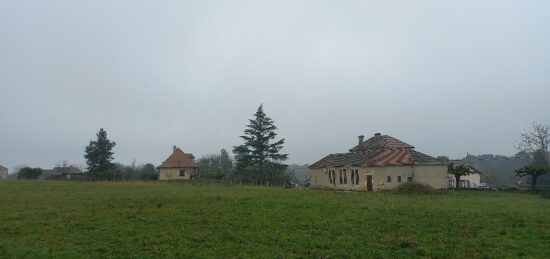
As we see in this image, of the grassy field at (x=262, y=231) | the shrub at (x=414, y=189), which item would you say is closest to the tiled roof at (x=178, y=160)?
the shrub at (x=414, y=189)

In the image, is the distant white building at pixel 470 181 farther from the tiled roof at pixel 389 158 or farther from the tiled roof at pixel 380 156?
the tiled roof at pixel 389 158

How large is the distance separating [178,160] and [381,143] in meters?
36.6

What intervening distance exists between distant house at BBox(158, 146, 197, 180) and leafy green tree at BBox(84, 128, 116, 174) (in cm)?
848

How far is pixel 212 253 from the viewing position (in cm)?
1300

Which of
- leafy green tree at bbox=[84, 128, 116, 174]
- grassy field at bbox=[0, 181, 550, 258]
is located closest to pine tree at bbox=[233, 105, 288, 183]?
leafy green tree at bbox=[84, 128, 116, 174]

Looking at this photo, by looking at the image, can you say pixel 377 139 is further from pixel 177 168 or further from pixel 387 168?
pixel 177 168

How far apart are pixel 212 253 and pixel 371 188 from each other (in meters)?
38.6

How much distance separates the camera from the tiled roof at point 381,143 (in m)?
54.8

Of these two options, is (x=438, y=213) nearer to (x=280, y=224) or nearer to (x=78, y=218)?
(x=280, y=224)

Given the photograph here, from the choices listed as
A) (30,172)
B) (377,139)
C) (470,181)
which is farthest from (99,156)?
(470,181)

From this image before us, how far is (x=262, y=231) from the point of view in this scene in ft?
52.6

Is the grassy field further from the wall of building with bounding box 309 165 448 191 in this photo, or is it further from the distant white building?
the distant white building

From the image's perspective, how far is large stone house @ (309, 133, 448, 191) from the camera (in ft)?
161

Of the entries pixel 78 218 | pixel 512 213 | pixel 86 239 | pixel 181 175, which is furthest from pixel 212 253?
pixel 181 175
